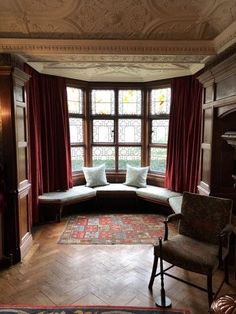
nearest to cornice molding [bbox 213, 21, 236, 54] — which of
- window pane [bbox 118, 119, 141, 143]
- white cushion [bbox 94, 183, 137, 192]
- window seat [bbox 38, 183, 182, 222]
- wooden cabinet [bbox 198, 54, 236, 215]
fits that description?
wooden cabinet [bbox 198, 54, 236, 215]

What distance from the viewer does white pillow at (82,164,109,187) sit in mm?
5051

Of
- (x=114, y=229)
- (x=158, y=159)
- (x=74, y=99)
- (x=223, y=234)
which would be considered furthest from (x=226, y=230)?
(x=74, y=99)

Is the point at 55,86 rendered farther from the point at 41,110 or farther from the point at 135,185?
the point at 135,185

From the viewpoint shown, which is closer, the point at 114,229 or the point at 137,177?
the point at 114,229

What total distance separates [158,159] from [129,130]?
0.85 metres

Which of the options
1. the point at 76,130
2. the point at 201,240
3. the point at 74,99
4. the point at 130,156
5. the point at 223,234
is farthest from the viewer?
the point at 130,156

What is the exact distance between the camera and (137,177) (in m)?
5.05

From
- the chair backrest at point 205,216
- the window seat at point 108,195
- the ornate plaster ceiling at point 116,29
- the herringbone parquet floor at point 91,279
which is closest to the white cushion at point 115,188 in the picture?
the window seat at point 108,195

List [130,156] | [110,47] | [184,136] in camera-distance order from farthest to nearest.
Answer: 1. [130,156]
2. [184,136]
3. [110,47]

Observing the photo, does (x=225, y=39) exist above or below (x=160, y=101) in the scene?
above

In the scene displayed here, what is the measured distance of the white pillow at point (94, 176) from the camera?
505 centimetres

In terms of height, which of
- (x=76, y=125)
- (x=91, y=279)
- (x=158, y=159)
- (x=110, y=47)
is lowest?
(x=91, y=279)

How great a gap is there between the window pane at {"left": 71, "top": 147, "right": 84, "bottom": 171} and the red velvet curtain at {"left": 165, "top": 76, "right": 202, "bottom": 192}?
1748 millimetres

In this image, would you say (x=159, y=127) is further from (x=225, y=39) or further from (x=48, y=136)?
(x=225, y=39)
